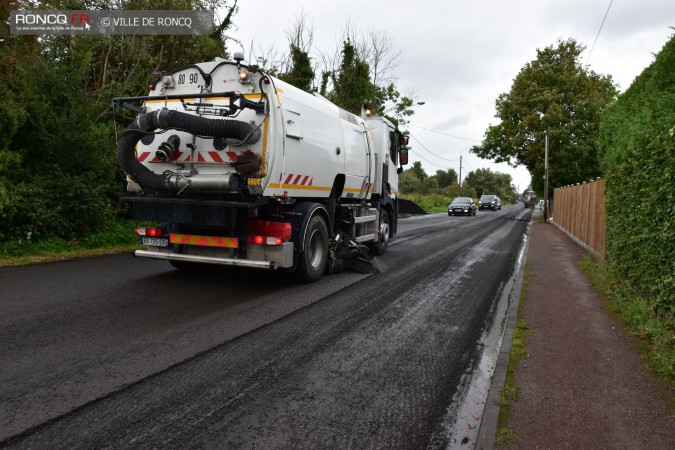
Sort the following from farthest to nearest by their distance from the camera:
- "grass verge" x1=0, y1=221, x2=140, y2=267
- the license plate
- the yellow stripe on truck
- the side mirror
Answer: the side mirror → "grass verge" x1=0, y1=221, x2=140, y2=267 → the license plate → the yellow stripe on truck

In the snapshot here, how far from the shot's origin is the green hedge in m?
5.27

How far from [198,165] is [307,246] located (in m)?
2.10

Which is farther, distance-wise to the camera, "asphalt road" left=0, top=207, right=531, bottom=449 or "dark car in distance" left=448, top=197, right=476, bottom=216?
"dark car in distance" left=448, top=197, right=476, bottom=216

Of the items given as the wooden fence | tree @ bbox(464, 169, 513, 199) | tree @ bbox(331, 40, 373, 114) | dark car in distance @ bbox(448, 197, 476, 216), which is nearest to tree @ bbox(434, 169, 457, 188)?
tree @ bbox(464, 169, 513, 199)

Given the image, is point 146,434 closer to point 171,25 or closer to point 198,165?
point 198,165

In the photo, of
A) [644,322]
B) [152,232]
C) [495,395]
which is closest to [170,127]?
[152,232]

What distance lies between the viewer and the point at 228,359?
14.1ft

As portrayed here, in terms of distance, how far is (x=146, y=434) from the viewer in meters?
2.97

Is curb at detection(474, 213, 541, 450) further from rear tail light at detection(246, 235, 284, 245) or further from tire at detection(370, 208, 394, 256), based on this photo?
tire at detection(370, 208, 394, 256)

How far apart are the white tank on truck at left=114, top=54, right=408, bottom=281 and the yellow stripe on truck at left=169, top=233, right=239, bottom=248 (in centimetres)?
2

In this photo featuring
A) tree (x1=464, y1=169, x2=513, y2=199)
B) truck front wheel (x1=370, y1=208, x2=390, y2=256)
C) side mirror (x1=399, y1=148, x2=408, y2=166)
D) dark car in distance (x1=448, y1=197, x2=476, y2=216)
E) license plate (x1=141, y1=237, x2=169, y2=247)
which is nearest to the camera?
license plate (x1=141, y1=237, x2=169, y2=247)

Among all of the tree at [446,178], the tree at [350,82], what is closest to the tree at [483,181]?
the tree at [446,178]

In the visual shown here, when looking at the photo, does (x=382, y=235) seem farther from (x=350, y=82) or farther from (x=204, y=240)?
(x=350, y=82)

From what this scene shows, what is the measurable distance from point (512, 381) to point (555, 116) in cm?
3163
